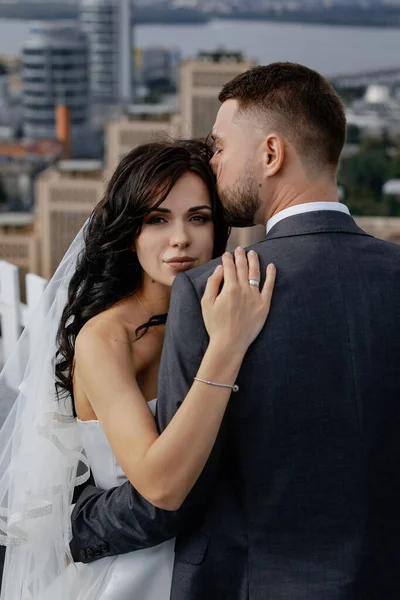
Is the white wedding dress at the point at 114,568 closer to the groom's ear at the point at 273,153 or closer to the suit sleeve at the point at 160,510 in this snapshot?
the suit sleeve at the point at 160,510

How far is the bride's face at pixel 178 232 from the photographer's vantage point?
1068mm

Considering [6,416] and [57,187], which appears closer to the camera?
[6,416]

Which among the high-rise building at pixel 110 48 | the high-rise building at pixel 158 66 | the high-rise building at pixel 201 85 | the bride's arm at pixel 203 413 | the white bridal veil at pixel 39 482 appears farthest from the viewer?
the high-rise building at pixel 110 48

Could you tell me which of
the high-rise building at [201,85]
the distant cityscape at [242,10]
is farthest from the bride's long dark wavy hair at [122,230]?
the distant cityscape at [242,10]

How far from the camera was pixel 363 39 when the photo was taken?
47625 millimetres

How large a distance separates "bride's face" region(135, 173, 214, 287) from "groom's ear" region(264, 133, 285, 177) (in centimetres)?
15

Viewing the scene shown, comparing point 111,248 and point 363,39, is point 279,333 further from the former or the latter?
point 363,39

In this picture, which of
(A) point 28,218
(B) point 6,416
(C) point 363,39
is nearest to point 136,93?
(C) point 363,39

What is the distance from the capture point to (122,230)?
3.64ft

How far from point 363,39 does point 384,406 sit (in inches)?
1938

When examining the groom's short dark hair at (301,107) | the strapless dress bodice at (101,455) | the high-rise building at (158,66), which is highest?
the groom's short dark hair at (301,107)

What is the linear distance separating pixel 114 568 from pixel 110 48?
57.7m

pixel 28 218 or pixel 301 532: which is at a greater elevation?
pixel 301 532

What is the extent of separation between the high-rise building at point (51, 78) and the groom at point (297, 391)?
51.4 metres
